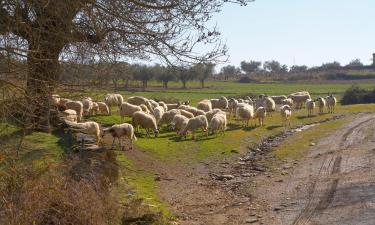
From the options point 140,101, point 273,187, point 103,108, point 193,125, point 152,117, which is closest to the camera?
point 273,187

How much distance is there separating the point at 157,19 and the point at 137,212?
5521 millimetres

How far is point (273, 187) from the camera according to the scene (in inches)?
687

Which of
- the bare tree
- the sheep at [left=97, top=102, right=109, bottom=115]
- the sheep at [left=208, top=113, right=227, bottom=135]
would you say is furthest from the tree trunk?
the sheep at [left=97, top=102, right=109, bottom=115]

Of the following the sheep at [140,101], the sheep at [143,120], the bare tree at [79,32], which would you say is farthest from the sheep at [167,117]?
the bare tree at [79,32]

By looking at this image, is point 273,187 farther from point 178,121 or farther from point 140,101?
point 140,101

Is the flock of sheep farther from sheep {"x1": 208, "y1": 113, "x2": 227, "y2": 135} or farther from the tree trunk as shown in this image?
the tree trunk

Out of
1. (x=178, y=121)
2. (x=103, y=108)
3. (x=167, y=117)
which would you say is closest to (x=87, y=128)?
(x=178, y=121)

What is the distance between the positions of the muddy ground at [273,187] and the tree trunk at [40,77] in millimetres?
7034

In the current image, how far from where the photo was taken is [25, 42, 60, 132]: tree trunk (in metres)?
7.03

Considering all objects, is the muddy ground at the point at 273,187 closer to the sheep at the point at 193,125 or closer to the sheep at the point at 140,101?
the sheep at the point at 193,125

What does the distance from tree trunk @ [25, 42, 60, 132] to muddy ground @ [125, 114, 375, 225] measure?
703 cm

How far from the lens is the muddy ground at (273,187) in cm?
1396

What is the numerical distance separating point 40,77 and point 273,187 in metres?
11.6

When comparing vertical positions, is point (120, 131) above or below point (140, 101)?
below
